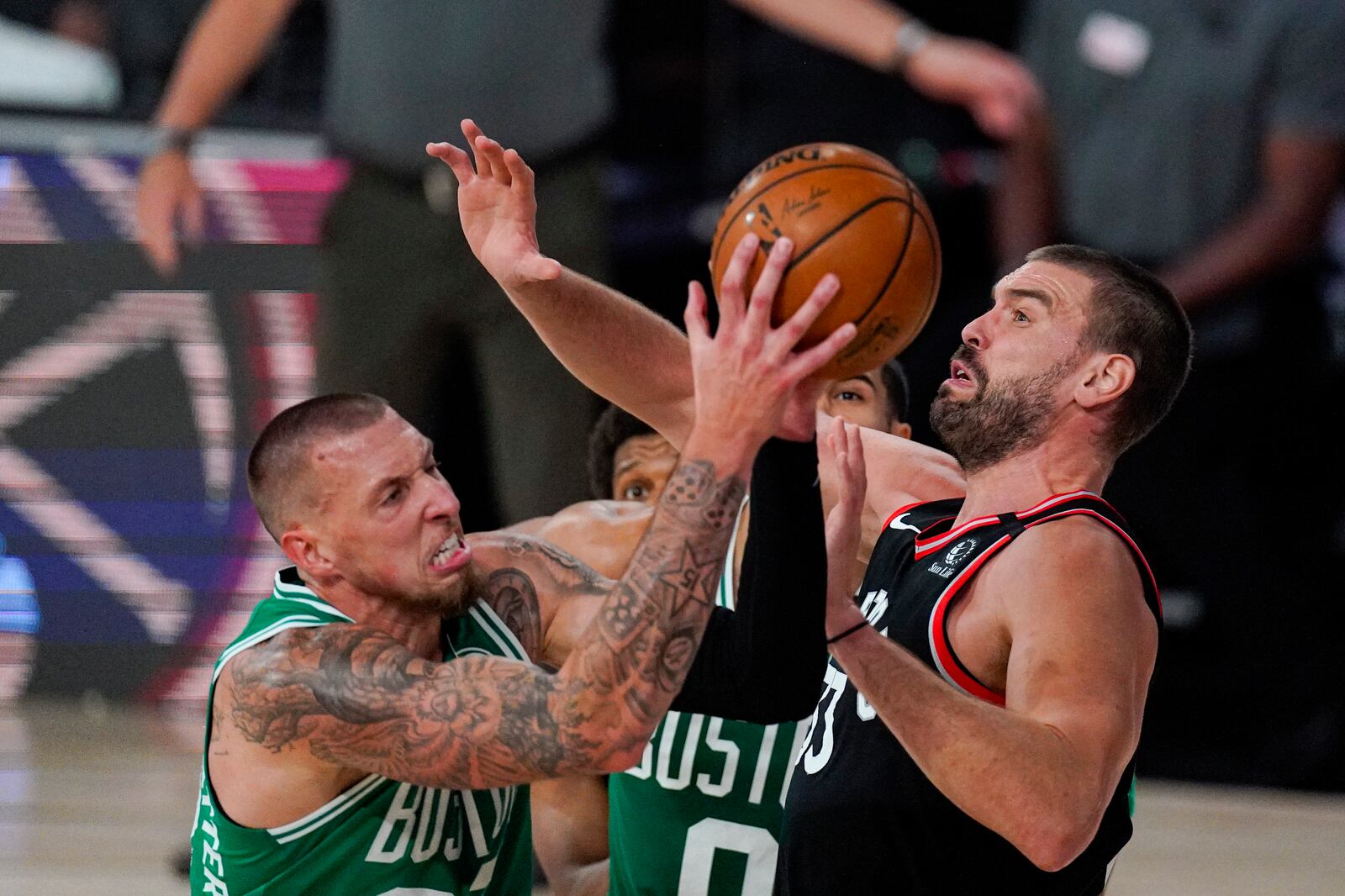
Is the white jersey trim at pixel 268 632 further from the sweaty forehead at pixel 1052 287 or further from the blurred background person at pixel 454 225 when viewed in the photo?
the blurred background person at pixel 454 225

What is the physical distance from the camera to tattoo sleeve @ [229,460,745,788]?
2.22m

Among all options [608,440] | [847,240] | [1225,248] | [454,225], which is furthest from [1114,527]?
[454,225]

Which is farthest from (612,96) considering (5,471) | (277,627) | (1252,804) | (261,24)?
(277,627)

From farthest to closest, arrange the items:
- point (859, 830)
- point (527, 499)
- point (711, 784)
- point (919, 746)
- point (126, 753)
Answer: point (126, 753), point (527, 499), point (711, 784), point (859, 830), point (919, 746)

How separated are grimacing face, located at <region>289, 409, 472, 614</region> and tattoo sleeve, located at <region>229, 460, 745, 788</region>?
0.13 metres

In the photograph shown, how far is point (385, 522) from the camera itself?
265 cm

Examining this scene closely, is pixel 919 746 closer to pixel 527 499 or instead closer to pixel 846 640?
pixel 846 640

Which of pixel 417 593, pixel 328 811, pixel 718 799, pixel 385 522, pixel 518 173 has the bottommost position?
pixel 718 799

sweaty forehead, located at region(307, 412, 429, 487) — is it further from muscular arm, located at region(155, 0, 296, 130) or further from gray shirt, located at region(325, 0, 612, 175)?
muscular arm, located at region(155, 0, 296, 130)

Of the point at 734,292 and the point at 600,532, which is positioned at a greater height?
the point at 734,292

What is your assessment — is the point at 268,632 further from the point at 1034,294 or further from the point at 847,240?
the point at 1034,294

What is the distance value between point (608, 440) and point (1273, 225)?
301cm

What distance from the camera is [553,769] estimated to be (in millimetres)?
2324

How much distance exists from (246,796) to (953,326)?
390 centimetres
